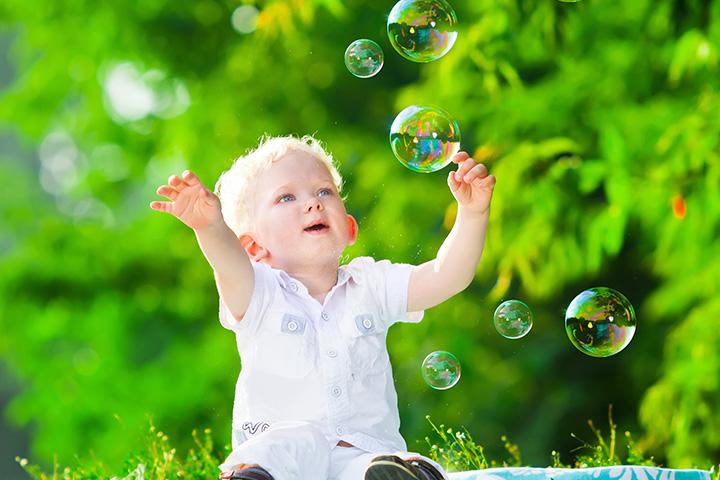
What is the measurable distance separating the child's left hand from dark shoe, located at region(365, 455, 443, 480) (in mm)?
695

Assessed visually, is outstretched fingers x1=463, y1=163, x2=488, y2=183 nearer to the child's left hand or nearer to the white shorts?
the child's left hand

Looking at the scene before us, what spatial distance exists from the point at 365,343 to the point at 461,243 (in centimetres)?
→ 35

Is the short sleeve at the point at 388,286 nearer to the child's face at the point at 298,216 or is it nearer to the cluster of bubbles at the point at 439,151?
the child's face at the point at 298,216

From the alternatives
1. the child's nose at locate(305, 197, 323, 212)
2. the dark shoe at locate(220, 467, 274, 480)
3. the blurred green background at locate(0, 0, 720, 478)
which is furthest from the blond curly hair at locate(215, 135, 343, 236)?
the blurred green background at locate(0, 0, 720, 478)

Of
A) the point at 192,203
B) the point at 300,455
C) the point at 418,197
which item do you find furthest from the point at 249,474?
the point at 418,197

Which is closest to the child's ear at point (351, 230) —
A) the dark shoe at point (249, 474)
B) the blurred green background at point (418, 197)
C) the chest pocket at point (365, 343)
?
the chest pocket at point (365, 343)

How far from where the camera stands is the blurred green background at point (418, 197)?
5578 mm

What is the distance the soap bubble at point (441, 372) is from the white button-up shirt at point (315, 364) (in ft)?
1.59

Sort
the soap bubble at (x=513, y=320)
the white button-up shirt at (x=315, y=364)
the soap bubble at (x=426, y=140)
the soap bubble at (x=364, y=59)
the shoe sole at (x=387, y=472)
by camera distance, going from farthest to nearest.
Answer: the soap bubble at (x=364, y=59) < the soap bubble at (x=513, y=320) < the soap bubble at (x=426, y=140) < the white button-up shirt at (x=315, y=364) < the shoe sole at (x=387, y=472)

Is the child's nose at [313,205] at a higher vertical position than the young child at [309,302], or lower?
higher

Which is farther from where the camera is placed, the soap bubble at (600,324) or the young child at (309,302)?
the soap bubble at (600,324)

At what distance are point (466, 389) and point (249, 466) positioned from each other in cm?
538

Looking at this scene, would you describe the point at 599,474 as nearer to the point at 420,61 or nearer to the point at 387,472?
the point at 387,472

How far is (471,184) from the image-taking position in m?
2.95
